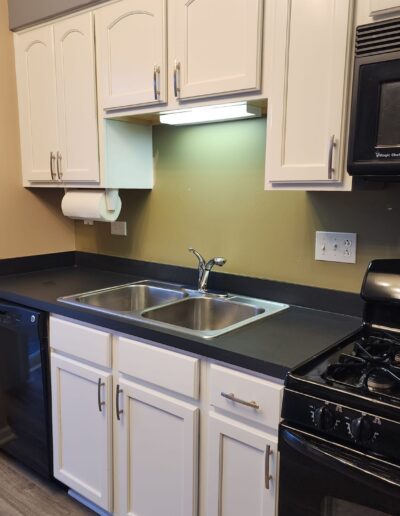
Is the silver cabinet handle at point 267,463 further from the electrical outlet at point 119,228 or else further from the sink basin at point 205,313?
the electrical outlet at point 119,228

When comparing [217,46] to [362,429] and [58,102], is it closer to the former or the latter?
[58,102]

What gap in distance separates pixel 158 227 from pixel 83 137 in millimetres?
580

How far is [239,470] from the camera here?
1.42 meters

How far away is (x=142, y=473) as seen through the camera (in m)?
1.70

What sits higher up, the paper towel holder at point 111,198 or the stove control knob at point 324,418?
the paper towel holder at point 111,198

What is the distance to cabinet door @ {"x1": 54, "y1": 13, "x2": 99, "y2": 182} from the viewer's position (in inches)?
82.4

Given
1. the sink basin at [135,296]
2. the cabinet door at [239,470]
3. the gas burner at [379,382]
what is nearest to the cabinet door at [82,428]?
the sink basin at [135,296]

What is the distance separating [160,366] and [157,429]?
24 cm

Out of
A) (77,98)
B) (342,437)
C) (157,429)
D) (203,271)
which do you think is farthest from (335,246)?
(77,98)

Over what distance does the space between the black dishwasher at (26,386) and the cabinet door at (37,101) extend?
78cm

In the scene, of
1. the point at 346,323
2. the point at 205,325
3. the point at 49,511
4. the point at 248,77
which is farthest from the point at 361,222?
the point at 49,511

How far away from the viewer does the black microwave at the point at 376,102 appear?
4.09ft

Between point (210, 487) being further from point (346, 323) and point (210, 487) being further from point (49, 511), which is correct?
point (49, 511)

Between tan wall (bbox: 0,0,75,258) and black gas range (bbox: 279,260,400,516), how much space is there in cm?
185
